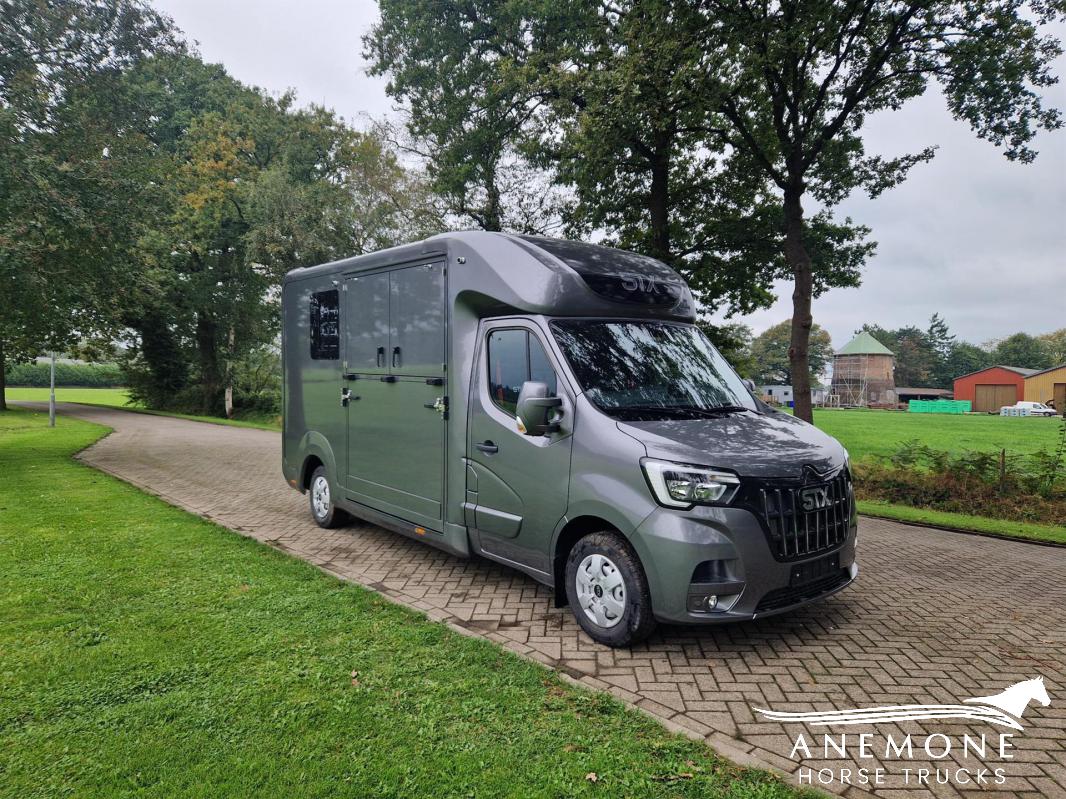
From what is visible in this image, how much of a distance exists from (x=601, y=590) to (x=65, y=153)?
11.6m

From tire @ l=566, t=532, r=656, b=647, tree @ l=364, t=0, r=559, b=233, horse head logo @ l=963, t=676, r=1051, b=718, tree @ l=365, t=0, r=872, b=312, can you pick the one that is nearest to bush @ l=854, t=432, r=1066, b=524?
tree @ l=365, t=0, r=872, b=312

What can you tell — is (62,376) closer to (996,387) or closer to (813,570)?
(813,570)

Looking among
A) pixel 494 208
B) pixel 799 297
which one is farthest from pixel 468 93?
pixel 799 297

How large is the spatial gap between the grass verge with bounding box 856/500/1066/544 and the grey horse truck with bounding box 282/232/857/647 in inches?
218

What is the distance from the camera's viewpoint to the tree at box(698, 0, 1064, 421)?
1059 centimetres

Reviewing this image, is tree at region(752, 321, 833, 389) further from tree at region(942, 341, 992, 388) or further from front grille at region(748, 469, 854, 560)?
front grille at region(748, 469, 854, 560)

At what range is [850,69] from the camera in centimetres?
1230

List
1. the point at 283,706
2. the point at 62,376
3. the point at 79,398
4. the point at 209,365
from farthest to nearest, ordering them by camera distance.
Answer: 1. the point at 62,376
2. the point at 79,398
3. the point at 209,365
4. the point at 283,706

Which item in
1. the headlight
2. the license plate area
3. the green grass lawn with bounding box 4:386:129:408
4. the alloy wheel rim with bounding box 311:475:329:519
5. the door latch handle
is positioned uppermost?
the door latch handle

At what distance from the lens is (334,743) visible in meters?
3.07

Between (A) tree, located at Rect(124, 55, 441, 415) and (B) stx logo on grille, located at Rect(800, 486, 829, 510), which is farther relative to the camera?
(A) tree, located at Rect(124, 55, 441, 415)

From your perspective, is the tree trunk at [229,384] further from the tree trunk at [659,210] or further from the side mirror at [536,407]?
the side mirror at [536,407]

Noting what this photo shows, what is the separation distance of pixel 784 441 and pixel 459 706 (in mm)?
2756

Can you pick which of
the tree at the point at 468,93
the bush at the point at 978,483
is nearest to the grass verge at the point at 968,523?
the bush at the point at 978,483
